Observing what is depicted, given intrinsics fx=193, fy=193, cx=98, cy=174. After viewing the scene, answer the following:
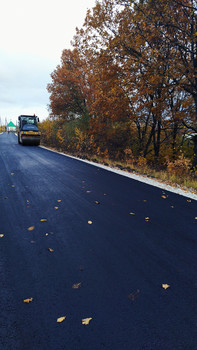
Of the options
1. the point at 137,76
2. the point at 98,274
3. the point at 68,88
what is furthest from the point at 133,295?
the point at 68,88

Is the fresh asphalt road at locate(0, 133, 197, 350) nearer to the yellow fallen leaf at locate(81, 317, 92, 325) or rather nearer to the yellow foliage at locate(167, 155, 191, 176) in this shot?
the yellow fallen leaf at locate(81, 317, 92, 325)

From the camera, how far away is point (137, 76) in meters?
10.2

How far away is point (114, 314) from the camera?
1913 mm

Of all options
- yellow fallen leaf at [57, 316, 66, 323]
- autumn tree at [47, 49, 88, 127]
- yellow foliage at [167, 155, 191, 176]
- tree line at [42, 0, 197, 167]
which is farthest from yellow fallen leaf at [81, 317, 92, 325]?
autumn tree at [47, 49, 88, 127]

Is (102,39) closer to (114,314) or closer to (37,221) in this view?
(37,221)

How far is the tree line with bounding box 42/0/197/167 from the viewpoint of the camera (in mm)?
8531

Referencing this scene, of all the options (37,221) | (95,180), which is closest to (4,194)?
(37,221)

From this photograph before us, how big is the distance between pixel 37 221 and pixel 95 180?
3.56 metres

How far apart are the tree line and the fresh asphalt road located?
6140 millimetres

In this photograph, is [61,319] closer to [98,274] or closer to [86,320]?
[86,320]

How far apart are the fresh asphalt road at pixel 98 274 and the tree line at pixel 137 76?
6.14m

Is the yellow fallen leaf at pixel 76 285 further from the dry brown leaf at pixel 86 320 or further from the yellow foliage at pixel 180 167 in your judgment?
the yellow foliage at pixel 180 167

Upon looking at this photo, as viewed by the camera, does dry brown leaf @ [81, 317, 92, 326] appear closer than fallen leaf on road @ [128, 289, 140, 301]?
Yes

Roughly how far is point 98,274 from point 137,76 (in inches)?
404
